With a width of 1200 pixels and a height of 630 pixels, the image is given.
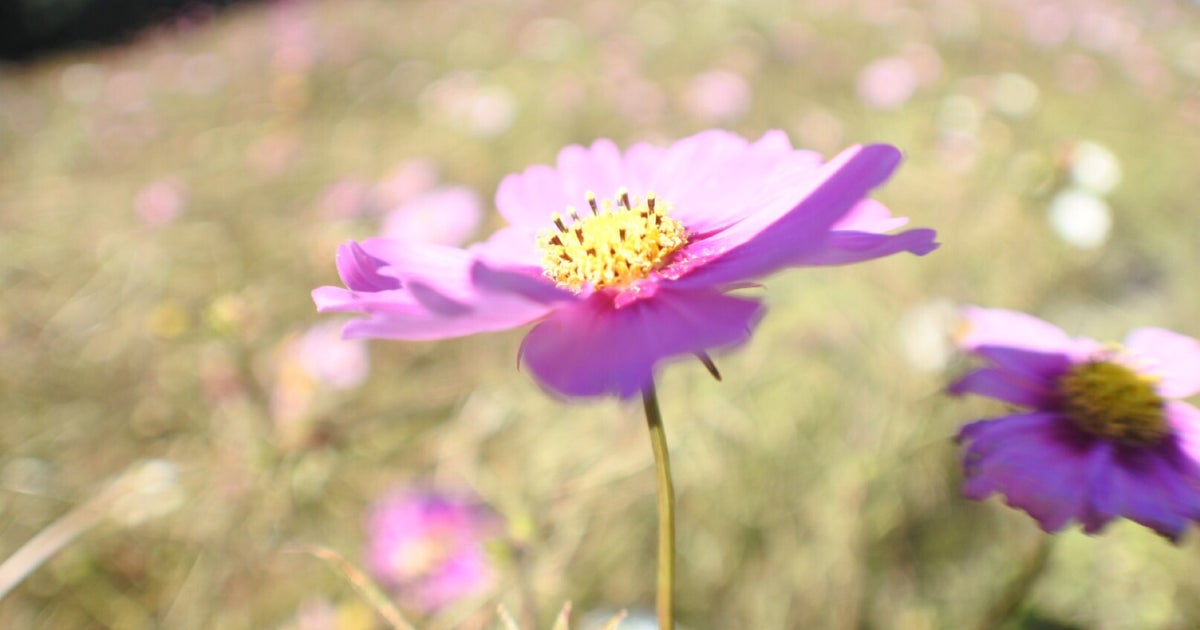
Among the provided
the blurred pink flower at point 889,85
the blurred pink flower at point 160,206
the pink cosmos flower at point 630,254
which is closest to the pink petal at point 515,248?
the pink cosmos flower at point 630,254

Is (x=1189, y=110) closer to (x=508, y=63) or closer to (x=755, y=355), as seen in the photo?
(x=755, y=355)

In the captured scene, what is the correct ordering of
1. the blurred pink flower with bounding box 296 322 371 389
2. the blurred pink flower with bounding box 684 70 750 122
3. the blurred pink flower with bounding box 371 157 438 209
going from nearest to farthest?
the blurred pink flower with bounding box 296 322 371 389
the blurred pink flower with bounding box 371 157 438 209
the blurred pink flower with bounding box 684 70 750 122

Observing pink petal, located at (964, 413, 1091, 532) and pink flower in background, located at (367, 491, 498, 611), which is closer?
pink petal, located at (964, 413, 1091, 532)

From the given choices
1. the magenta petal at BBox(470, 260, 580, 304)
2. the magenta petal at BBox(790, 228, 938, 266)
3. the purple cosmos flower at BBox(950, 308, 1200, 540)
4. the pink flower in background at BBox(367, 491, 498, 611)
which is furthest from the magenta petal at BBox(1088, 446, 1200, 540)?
the pink flower in background at BBox(367, 491, 498, 611)

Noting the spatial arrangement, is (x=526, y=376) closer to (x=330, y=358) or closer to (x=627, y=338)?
(x=330, y=358)

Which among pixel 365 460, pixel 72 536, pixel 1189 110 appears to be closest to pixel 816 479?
pixel 365 460

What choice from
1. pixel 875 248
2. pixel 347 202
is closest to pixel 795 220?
pixel 875 248

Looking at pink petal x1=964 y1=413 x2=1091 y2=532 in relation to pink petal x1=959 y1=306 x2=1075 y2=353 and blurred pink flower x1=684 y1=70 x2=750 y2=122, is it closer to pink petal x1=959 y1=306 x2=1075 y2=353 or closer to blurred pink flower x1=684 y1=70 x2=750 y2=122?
pink petal x1=959 y1=306 x2=1075 y2=353
